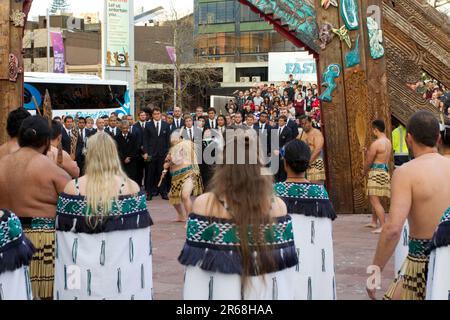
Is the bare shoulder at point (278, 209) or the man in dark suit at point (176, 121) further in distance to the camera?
the man in dark suit at point (176, 121)


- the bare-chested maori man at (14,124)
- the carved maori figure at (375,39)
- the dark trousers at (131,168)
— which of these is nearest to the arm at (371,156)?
the carved maori figure at (375,39)

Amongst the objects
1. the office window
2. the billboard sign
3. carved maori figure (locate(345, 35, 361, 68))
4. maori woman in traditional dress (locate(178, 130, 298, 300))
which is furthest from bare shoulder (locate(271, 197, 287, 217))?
the office window

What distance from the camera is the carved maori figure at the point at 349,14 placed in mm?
12602

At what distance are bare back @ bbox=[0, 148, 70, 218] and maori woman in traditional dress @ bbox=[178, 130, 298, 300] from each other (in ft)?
6.57

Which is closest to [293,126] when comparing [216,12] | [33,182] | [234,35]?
[33,182]

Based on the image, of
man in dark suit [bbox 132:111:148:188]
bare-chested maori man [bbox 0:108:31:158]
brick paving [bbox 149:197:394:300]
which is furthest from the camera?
man in dark suit [bbox 132:111:148:188]

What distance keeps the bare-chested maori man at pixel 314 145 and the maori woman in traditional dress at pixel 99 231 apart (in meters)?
7.15

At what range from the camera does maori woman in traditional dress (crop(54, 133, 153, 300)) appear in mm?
5086

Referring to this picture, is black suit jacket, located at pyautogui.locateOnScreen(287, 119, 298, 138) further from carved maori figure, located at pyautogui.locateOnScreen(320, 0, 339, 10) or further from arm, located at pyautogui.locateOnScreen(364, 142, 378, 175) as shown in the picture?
arm, located at pyautogui.locateOnScreen(364, 142, 378, 175)

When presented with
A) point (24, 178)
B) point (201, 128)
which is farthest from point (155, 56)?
point (24, 178)

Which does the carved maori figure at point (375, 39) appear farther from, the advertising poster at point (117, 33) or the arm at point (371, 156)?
the advertising poster at point (117, 33)

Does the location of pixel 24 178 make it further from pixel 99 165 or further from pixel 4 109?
pixel 4 109

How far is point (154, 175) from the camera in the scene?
52.9ft
